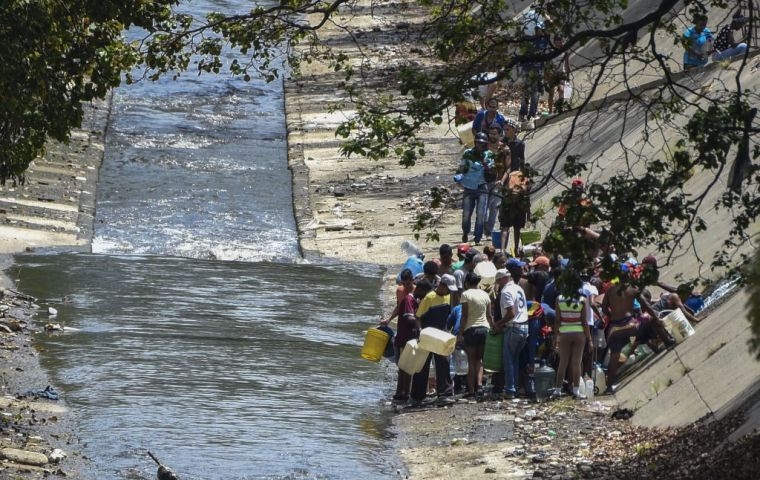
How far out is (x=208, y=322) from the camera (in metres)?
19.1

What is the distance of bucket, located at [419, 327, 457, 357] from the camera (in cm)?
1534

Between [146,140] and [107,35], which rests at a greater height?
[107,35]

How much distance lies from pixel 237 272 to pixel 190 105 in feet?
38.6

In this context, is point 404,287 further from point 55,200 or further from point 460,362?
point 55,200

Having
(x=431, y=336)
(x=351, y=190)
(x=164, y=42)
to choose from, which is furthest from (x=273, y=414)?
(x=351, y=190)

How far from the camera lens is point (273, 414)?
1537 cm

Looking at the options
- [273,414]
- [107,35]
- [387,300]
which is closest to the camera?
[107,35]

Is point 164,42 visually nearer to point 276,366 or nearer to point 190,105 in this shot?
point 276,366

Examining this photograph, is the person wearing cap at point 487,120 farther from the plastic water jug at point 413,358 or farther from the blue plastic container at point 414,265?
the plastic water jug at point 413,358

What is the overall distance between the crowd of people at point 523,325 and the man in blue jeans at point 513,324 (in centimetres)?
1

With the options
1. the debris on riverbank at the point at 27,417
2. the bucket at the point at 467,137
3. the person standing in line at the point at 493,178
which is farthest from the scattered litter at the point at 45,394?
the bucket at the point at 467,137

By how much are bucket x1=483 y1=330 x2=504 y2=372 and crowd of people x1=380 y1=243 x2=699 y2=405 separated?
4 cm

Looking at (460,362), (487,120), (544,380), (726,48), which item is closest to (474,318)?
(460,362)

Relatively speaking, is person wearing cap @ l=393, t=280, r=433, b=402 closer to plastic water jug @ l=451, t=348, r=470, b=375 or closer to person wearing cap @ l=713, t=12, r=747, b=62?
plastic water jug @ l=451, t=348, r=470, b=375
